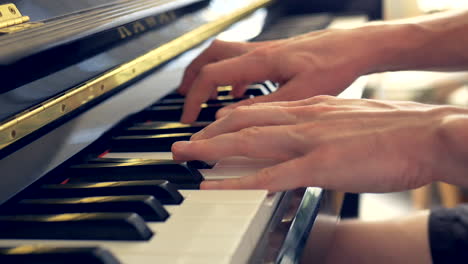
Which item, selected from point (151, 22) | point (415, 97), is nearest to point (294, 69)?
point (151, 22)

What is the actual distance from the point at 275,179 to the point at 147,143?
0.89ft

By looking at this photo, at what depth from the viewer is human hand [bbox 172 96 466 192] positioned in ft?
2.05

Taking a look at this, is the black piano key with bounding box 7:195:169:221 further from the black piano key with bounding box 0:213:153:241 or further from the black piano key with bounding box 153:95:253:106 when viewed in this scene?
the black piano key with bounding box 153:95:253:106

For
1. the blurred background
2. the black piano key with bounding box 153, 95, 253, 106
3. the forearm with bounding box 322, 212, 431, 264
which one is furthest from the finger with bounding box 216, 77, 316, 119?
the blurred background

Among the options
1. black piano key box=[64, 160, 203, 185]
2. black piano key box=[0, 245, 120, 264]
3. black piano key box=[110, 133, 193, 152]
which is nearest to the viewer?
black piano key box=[0, 245, 120, 264]

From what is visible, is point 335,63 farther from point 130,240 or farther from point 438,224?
point 130,240

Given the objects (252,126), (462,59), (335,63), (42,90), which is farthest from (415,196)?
(42,90)

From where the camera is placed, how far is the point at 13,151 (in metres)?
0.64

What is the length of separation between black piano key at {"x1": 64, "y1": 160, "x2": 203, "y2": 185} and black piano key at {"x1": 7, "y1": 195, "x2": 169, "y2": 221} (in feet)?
0.26

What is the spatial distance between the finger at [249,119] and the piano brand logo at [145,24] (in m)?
0.27

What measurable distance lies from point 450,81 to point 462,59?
1.54 metres

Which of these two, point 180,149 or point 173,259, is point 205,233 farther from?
point 180,149

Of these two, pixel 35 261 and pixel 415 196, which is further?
pixel 415 196

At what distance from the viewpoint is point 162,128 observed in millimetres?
862
